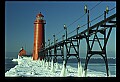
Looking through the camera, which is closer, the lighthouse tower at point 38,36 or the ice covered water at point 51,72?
the ice covered water at point 51,72

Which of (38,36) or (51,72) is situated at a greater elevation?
(38,36)

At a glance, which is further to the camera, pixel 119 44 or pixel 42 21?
pixel 42 21

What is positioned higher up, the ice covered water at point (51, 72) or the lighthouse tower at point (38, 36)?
the lighthouse tower at point (38, 36)

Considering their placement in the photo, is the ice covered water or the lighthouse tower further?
the lighthouse tower

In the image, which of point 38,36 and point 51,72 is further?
point 38,36

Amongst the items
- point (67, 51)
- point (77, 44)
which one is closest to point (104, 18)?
point (77, 44)

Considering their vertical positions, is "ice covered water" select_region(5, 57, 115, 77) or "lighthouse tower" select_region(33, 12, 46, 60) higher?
"lighthouse tower" select_region(33, 12, 46, 60)
